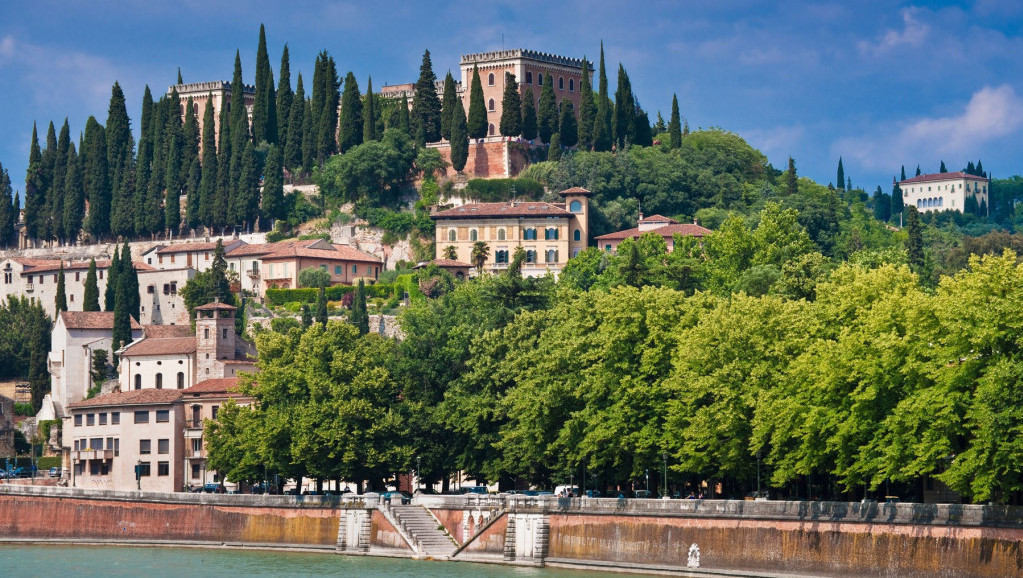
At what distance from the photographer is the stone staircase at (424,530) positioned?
2482 inches

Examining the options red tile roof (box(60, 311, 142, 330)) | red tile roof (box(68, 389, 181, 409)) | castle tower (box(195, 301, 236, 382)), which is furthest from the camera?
red tile roof (box(60, 311, 142, 330))

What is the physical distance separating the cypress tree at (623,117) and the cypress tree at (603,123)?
25.0 inches

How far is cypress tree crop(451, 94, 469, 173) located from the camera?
123000 mm

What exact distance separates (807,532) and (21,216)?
107090mm

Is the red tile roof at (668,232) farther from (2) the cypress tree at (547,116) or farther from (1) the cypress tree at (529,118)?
(2) the cypress tree at (547,116)

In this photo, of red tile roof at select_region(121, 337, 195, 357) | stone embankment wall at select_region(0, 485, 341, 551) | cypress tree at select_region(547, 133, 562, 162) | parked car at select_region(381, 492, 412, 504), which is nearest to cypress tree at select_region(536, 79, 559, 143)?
cypress tree at select_region(547, 133, 562, 162)

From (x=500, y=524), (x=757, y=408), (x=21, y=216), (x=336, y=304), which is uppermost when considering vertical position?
(x=21, y=216)

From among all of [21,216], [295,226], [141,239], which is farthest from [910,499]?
[21,216]

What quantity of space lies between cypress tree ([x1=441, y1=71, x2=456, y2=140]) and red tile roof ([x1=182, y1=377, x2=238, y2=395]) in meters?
40.0

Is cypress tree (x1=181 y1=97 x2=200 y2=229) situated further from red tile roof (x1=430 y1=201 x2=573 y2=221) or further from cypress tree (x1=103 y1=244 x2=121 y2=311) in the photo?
red tile roof (x1=430 y1=201 x2=573 y2=221)

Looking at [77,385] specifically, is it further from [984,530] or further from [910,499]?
[984,530]

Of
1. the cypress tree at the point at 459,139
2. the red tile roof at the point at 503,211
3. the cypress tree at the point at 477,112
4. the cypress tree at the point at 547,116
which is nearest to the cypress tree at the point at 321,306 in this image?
the red tile roof at the point at 503,211

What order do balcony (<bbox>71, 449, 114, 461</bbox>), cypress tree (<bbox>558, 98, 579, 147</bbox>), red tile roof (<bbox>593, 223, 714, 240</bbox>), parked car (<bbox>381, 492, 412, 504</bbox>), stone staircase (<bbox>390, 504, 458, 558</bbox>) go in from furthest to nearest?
cypress tree (<bbox>558, 98, 579, 147</bbox>) → red tile roof (<bbox>593, 223, 714, 240</bbox>) → balcony (<bbox>71, 449, 114, 461</bbox>) → parked car (<bbox>381, 492, 412, 504</bbox>) → stone staircase (<bbox>390, 504, 458, 558</bbox>)

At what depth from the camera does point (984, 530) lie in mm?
45562
